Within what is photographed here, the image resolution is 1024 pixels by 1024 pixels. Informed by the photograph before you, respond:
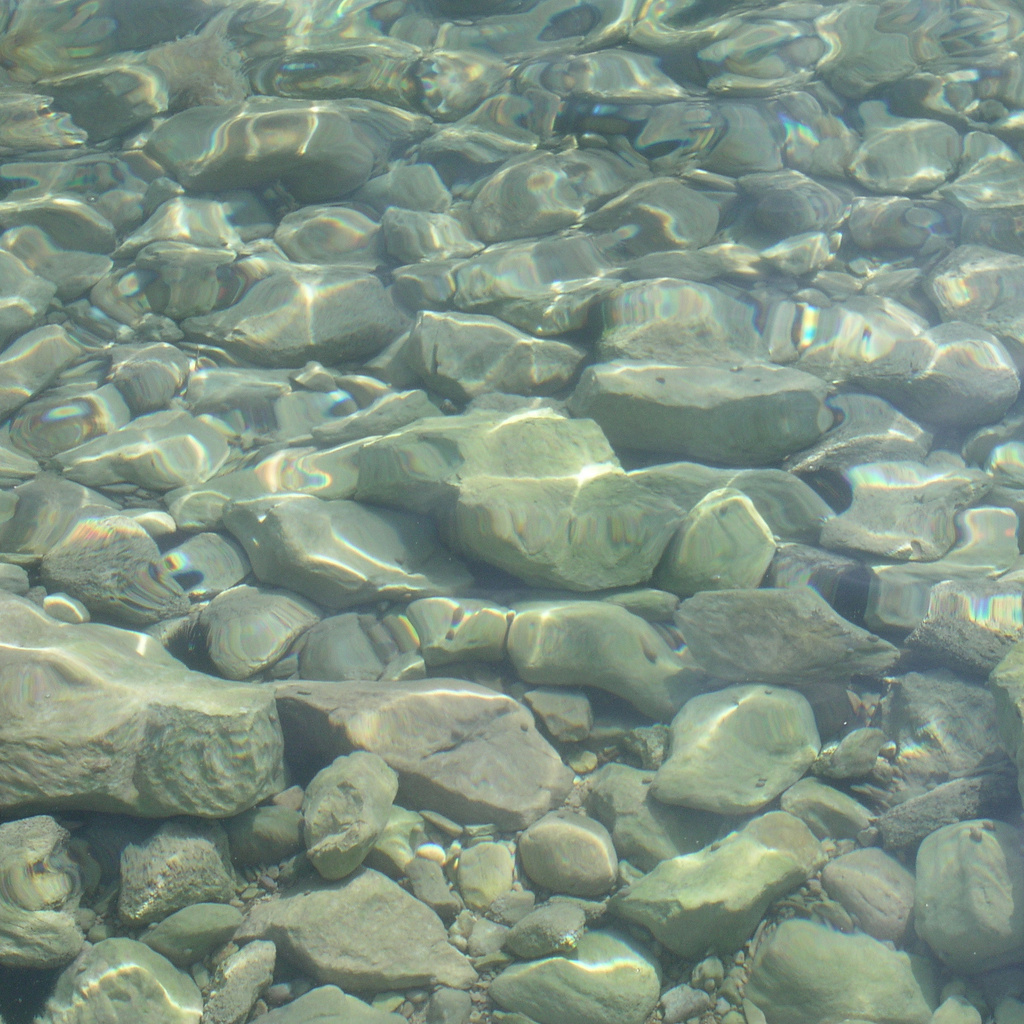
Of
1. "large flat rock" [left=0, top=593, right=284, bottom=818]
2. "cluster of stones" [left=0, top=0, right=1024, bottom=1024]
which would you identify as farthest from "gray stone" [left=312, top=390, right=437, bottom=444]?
"large flat rock" [left=0, top=593, right=284, bottom=818]

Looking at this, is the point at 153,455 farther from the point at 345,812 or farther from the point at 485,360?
the point at 345,812

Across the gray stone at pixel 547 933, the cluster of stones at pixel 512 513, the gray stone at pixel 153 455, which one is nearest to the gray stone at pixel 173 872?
the cluster of stones at pixel 512 513

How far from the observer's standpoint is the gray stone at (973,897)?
1.90m

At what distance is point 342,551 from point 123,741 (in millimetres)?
1036

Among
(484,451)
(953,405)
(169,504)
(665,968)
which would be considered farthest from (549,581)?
(953,405)

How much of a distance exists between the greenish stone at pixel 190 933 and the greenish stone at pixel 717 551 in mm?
1708

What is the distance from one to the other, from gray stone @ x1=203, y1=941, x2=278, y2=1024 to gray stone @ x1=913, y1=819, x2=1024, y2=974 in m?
1.51

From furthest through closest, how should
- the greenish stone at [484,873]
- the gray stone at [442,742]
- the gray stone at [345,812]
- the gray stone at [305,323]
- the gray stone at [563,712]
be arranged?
the gray stone at [305,323]
the gray stone at [563,712]
the gray stone at [442,742]
the greenish stone at [484,873]
the gray stone at [345,812]

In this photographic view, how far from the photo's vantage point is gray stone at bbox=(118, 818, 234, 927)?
2.11 metres

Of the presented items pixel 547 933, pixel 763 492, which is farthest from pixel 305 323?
pixel 547 933

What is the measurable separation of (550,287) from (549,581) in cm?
184

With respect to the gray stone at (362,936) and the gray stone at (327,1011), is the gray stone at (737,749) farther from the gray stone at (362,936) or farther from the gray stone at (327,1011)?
the gray stone at (327,1011)

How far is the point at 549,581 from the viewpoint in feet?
9.84

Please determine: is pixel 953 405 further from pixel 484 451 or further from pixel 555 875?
pixel 555 875
